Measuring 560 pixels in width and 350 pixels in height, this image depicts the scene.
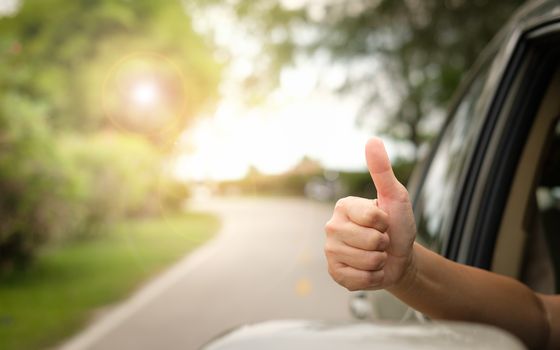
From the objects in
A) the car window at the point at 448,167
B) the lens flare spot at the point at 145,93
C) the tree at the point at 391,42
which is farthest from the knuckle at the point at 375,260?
the lens flare spot at the point at 145,93

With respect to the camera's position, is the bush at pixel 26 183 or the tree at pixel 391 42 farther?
the tree at pixel 391 42

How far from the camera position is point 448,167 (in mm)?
3064

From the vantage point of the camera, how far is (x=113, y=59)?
31453 mm

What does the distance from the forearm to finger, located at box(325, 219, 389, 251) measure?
0.20 meters

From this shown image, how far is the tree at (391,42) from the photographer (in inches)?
723

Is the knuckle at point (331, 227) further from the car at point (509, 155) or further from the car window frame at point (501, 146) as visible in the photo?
the car window frame at point (501, 146)

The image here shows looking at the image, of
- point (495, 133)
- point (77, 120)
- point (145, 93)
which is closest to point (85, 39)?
point (77, 120)

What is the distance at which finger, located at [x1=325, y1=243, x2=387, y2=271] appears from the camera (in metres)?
1.62

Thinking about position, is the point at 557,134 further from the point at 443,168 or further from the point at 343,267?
the point at 343,267

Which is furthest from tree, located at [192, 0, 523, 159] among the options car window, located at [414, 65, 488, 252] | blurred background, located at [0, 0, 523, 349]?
car window, located at [414, 65, 488, 252]

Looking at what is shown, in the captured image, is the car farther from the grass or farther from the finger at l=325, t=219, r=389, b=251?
the grass

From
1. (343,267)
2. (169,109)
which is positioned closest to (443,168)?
(343,267)

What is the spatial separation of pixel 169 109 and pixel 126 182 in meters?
14.5

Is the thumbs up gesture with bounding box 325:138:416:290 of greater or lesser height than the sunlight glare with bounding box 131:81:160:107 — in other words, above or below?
below
